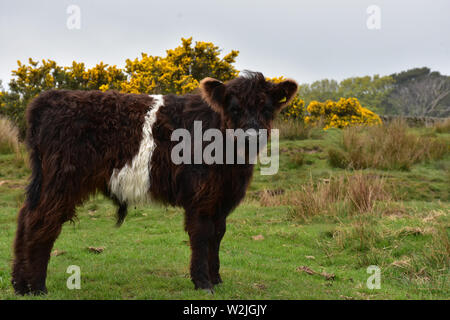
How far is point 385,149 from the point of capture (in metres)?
14.9

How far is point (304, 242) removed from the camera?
8867mm

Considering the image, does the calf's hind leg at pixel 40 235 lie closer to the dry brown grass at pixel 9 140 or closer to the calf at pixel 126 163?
the calf at pixel 126 163

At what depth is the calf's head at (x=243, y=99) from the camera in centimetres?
520

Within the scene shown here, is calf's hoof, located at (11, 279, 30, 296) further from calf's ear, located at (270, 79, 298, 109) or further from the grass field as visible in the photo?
calf's ear, located at (270, 79, 298, 109)

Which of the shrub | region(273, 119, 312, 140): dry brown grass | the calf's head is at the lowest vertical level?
the shrub

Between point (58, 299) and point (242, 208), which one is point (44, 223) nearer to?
point (58, 299)

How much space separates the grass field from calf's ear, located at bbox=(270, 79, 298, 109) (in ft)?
7.82

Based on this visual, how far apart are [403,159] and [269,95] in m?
10.5

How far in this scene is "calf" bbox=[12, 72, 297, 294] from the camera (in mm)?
5121

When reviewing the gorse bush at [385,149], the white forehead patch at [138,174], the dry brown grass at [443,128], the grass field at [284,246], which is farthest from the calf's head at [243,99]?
the dry brown grass at [443,128]

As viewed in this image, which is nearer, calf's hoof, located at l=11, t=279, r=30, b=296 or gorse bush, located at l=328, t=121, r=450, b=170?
calf's hoof, located at l=11, t=279, r=30, b=296

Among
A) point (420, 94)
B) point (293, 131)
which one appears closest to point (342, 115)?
point (293, 131)

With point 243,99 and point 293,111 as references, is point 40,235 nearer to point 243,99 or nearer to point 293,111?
point 243,99

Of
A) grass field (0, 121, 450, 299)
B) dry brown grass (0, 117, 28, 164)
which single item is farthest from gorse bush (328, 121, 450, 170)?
dry brown grass (0, 117, 28, 164)
